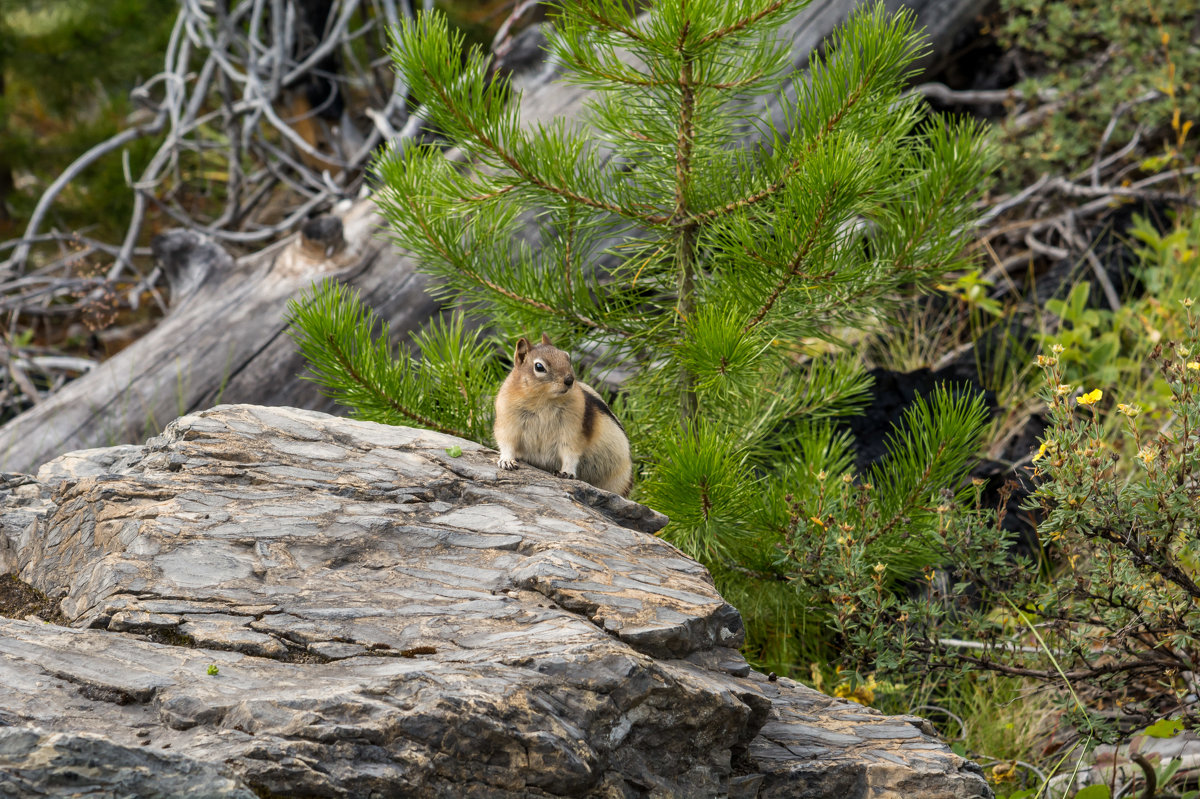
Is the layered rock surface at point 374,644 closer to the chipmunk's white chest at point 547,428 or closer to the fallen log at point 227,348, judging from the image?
the chipmunk's white chest at point 547,428

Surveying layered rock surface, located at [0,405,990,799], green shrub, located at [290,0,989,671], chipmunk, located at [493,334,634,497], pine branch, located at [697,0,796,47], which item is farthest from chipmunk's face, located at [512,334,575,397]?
pine branch, located at [697,0,796,47]

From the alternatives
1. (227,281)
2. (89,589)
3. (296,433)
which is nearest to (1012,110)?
(227,281)

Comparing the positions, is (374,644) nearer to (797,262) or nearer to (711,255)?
(797,262)

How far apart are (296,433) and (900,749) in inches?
93.5

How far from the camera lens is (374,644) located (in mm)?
2777

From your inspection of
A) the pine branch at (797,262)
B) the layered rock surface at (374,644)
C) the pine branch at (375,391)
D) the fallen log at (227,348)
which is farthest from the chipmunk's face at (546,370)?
the fallen log at (227,348)

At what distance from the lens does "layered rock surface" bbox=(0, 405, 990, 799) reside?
237 cm

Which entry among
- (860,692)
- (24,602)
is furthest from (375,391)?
(860,692)

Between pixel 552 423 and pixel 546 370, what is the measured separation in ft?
0.79

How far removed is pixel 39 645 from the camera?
8.65ft

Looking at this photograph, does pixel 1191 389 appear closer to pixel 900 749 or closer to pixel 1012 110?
pixel 900 749

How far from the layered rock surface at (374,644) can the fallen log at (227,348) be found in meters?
2.19

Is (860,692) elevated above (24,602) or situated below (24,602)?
below

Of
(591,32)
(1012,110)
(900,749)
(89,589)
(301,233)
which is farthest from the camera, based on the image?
(1012,110)
